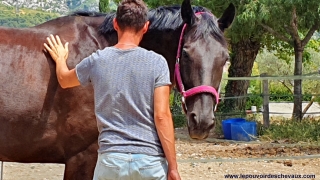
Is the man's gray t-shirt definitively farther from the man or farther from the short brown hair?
the short brown hair

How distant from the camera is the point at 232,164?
676 centimetres

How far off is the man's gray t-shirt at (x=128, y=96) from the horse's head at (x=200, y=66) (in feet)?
1.51

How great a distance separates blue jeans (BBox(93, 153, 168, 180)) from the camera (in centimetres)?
209

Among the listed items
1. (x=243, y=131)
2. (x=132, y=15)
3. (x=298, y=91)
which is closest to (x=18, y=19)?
(x=298, y=91)

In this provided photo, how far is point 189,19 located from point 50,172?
373 cm

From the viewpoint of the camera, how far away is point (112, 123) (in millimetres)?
2154

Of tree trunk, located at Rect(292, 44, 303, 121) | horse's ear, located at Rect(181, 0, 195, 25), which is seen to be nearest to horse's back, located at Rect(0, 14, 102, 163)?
horse's ear, located at Rect(181, 0, 195, 25)

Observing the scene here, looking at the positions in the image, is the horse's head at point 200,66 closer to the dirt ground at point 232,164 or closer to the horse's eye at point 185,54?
the horse's eye at point 185,54

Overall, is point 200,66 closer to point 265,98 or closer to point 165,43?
point 165,43

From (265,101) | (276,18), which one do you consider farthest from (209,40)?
(265,101)

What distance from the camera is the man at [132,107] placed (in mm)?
2100

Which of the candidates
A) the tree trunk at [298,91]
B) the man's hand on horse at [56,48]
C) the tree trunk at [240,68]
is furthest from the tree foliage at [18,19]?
the man's hand on horse at [56,48]

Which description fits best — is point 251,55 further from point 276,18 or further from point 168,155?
point 168,155

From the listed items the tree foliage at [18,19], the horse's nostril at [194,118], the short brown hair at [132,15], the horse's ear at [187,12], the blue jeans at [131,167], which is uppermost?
the tree foliage at [18,19]
